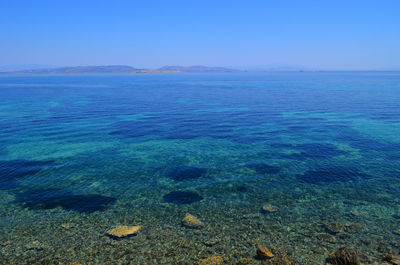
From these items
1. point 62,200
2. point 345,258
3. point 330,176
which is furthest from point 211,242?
point 330,176

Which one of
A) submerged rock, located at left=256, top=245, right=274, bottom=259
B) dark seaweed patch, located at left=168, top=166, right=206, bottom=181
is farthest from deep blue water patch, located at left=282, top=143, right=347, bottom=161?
submerged rock, located at left=256, top=245, right=274, bottom=259

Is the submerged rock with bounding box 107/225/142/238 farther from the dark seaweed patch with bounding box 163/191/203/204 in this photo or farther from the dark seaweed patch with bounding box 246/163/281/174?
the dark seaweed patch with bounding box 246/163/281/174

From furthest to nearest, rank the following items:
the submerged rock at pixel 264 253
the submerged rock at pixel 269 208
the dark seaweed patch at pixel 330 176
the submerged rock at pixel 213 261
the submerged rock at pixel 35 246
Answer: the dark seaweed patch at pixel 330 176, the submerged rock at pixel 269 208, the submerged rock at pixel 35 246, the submerged rock at pixel 264 253, the submerged rock at pixel 213 261

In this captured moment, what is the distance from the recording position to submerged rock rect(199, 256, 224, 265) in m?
11.4

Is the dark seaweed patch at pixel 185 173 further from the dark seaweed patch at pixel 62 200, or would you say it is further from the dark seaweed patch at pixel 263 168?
the dark seaweed patch at pixel 62 200

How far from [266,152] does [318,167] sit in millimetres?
4926

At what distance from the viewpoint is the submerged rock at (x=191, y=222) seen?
46.5 feet

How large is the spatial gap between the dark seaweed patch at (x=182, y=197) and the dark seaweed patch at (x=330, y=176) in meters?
7.85

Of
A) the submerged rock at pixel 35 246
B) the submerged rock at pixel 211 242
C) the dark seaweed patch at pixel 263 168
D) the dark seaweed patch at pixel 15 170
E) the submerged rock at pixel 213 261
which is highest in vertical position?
the dark seaweed patch at pixel 263 168

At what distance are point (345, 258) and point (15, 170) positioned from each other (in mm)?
22853

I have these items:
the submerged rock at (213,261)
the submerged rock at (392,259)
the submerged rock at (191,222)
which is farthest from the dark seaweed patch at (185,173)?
the submerged rock at (392,259)

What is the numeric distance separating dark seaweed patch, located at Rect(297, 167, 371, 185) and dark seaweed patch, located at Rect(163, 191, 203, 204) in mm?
7853

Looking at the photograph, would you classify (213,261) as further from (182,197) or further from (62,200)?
(62,200)

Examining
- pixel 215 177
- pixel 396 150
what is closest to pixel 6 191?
pixel 215 177
